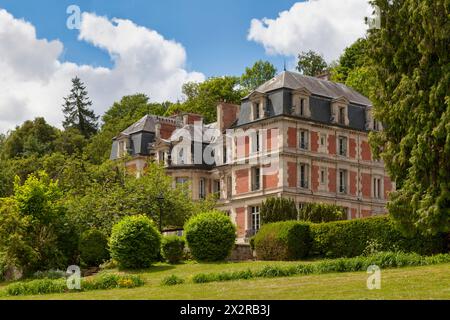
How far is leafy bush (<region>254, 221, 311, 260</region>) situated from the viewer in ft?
127

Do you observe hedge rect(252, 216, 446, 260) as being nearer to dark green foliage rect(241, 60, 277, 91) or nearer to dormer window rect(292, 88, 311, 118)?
dormer window rect(292, 88, 311, 118)

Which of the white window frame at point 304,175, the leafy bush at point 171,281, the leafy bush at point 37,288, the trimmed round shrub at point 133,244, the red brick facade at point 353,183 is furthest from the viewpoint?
the red brick facade at point 353,183

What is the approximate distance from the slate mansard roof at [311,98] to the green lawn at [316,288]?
27.4 metres

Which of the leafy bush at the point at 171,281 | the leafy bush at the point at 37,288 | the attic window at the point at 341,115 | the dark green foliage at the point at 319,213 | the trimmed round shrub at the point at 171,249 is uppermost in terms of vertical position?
the attic window at the point at 341,115

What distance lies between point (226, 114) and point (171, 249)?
23.5m

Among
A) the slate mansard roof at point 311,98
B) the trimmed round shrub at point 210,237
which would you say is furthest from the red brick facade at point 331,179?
the trimmed round shrub at point 210,237

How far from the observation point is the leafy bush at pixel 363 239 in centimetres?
3419

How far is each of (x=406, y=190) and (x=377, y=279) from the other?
655cm

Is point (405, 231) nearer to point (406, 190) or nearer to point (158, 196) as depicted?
point (406, 190)

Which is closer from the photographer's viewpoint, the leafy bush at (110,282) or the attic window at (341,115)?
the leafy bush at (110,282)

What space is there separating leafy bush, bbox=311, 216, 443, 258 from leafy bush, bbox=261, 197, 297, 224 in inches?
257

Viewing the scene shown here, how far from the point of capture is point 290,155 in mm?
56469

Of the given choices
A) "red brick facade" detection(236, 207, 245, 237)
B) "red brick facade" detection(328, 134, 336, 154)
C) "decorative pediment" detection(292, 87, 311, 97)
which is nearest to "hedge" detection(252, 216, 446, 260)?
"red brick facade" detection(236, 207, 245, 237)

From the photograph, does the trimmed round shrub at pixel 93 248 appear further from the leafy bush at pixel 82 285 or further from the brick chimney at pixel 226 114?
the brick chimney at pixel 226 114
